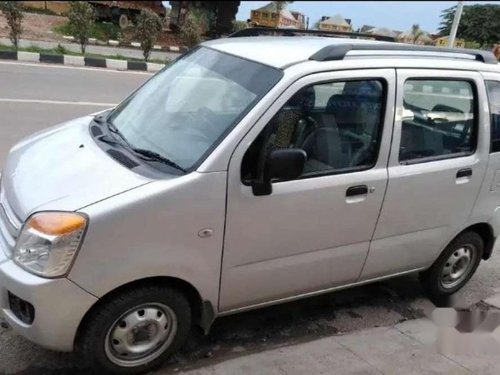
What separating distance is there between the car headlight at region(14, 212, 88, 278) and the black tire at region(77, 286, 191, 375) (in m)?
0.30

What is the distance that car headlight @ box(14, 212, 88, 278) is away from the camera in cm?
240

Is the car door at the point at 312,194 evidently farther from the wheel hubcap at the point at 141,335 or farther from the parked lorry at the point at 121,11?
the parked lorry at the point at 121,11

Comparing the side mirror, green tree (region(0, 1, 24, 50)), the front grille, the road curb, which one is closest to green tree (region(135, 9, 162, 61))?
the road curb

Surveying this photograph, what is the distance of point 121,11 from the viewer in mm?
21203

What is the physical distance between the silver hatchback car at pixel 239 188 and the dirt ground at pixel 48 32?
17.0m

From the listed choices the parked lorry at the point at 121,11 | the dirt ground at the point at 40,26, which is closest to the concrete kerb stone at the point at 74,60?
the dirt ground at the point at 40,26

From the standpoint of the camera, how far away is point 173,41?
20609 mm

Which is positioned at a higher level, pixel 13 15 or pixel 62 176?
pixel 62 176

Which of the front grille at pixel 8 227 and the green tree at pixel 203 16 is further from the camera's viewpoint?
the green tree at pixel 203 16

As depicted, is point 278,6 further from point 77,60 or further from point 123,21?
point 123,21

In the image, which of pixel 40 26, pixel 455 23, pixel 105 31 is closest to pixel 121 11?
pixel 105 31

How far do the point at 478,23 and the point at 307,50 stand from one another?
8.52m

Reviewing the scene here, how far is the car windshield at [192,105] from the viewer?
2.84 metres

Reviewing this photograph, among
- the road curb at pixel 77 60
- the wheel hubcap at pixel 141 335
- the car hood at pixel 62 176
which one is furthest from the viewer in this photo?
the road curb at pixel 77 60
